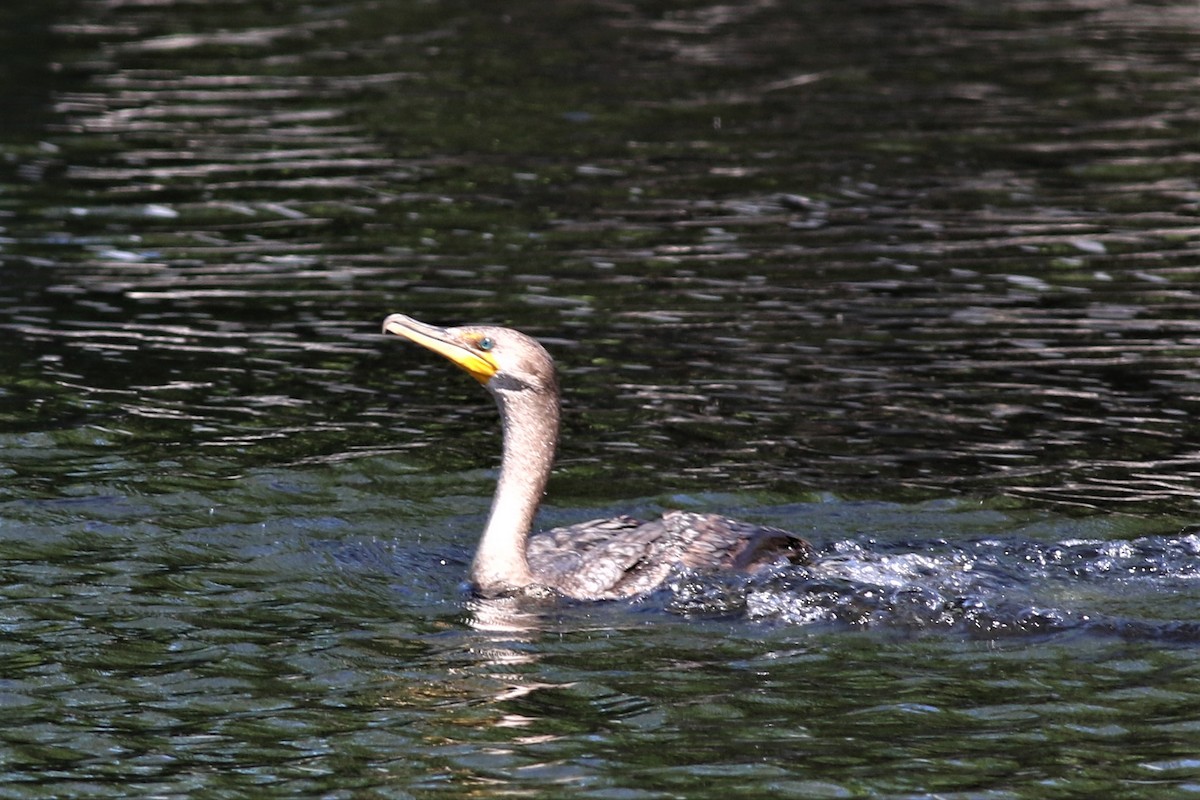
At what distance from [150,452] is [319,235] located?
19.7 ft

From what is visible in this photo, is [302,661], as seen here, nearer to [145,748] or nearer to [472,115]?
[145,748]

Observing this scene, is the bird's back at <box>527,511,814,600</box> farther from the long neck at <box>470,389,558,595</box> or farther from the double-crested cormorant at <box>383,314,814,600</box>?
the long neck at <box>470,389,558,595</box>

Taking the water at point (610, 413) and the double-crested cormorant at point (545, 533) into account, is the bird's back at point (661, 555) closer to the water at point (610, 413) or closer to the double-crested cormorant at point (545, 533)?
the double-crested cormorant at point (545, 533)

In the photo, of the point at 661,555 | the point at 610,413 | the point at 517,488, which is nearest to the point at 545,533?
the point at 517,488

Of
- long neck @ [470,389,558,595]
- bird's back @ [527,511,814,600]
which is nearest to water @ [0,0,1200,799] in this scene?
bird's back @ [527,511,814,600]

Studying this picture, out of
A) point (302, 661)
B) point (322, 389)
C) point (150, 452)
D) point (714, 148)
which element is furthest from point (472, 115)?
point (302, 661)

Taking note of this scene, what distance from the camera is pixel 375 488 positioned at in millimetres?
11242

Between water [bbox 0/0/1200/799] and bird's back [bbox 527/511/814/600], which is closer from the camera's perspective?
water [bbox 0/0/1200/799]

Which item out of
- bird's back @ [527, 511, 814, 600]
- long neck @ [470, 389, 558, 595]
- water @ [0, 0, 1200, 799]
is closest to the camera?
water @ [0, 0, 1200, 799]

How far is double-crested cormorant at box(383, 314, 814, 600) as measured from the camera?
9.55 meters

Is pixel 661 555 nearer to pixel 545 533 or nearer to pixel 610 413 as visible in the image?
pixel 545 533

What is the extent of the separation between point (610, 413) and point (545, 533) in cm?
258

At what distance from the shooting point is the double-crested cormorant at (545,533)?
9555 millimetres

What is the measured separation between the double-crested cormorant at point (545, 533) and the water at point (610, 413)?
0.20 m
